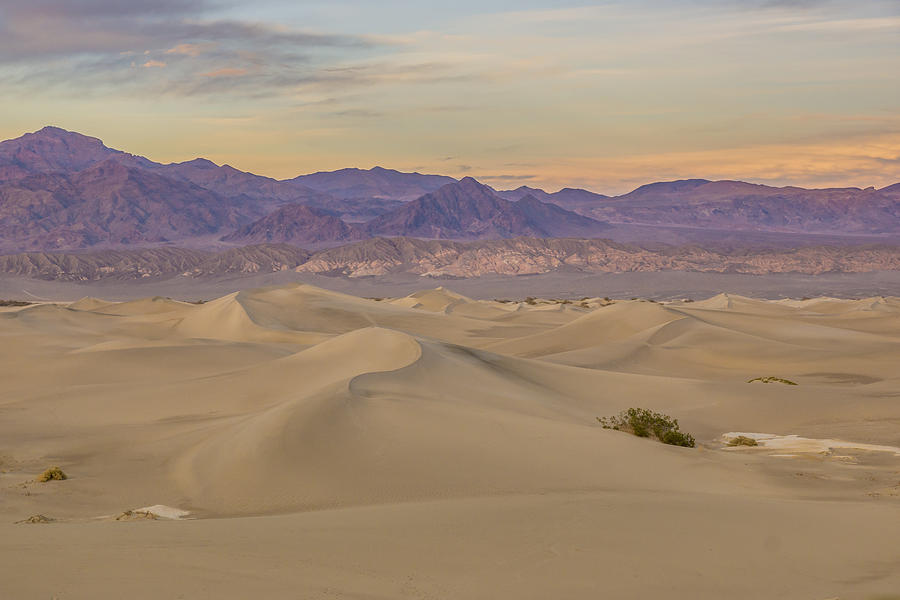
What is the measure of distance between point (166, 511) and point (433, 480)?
4.30 meters

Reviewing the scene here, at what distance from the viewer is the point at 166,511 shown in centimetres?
1353

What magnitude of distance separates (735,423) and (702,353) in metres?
17.5

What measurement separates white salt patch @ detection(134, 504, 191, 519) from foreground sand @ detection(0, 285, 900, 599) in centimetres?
24

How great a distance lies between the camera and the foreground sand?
8.27 m

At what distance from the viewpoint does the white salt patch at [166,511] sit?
1316 centimetres

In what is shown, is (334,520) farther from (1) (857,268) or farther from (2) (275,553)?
(1) (857,268)

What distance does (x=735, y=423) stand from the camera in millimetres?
24672

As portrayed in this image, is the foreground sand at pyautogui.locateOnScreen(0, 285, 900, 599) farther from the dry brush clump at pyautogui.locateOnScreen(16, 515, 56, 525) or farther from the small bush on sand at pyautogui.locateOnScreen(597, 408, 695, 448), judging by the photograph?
the small bush on sand at pyautogui.locateOnScreen(597, 408, 695, 448)

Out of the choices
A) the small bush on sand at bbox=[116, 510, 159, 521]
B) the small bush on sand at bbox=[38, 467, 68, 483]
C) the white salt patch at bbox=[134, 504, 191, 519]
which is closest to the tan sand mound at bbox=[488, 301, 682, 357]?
the small bush on sand at bbox=[38, 467, 68, 483]

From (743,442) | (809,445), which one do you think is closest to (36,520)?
(743,442)

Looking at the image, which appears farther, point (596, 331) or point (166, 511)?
point (596, 331)

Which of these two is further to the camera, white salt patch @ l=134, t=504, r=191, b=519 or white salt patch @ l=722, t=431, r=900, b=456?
white salt patch @ l=722, t=431, r=900, b=456

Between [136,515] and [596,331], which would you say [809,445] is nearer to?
[136,515]

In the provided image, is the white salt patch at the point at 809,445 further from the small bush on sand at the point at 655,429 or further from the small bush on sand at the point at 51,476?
the small bush on sand at the point at 51,476
